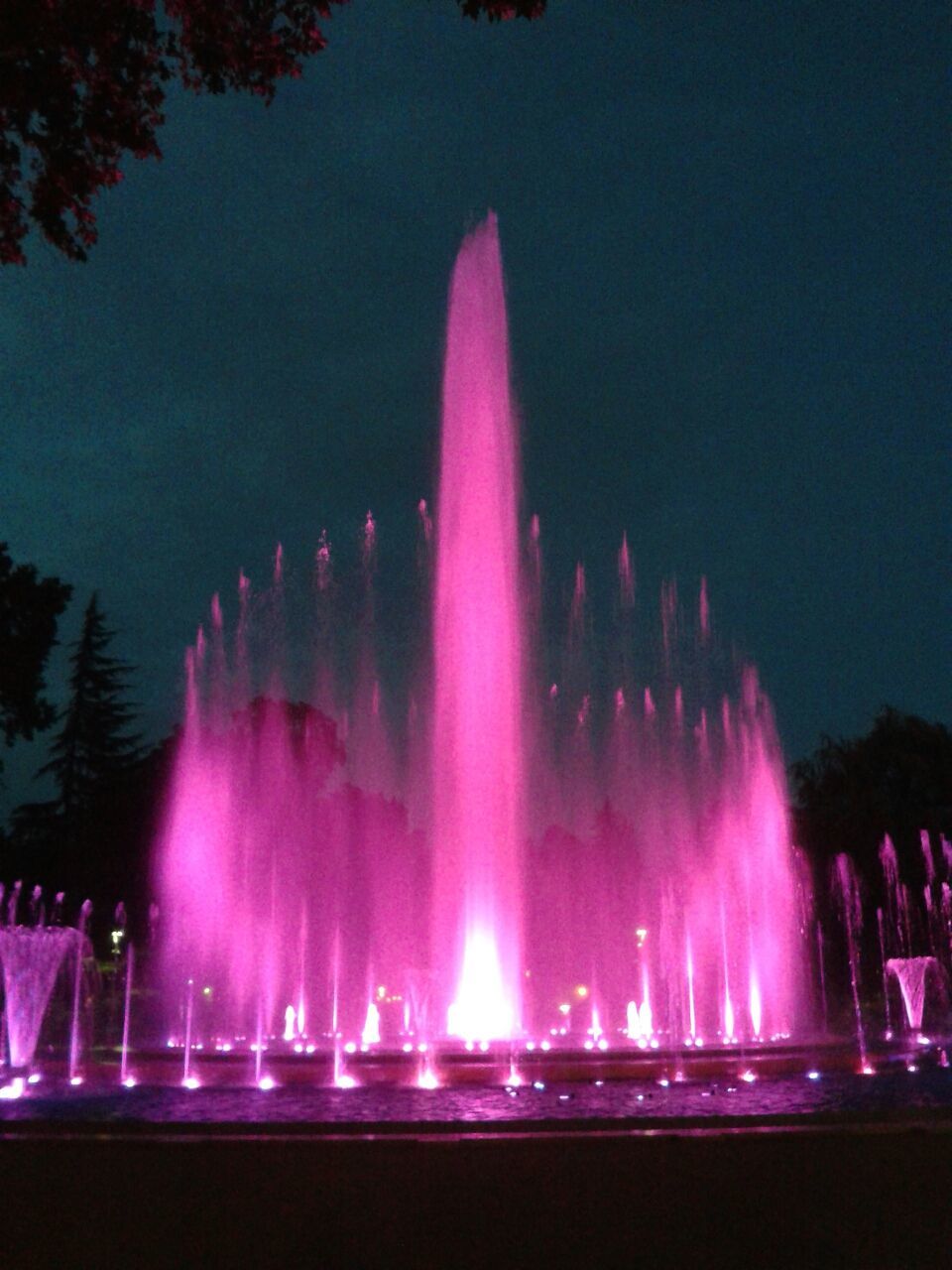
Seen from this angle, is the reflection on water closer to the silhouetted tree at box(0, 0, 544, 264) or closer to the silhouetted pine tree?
the silhouetted tree at box(0, 0, 544, 264)

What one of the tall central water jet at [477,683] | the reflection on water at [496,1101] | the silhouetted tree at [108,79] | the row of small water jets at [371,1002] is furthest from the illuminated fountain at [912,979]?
the silhouetted tree at [108,79]

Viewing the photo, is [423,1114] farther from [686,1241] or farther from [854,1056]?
[854,1056]

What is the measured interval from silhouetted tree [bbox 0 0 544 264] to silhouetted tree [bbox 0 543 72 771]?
8877mm

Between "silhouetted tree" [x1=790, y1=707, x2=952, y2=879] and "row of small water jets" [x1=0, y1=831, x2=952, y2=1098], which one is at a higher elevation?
"silhouetted tree" [x1=790, y1=707, x2=952, y2=879]

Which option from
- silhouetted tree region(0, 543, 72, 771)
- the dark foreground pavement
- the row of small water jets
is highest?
silhouetted tree region(0, 543, 72, 771)

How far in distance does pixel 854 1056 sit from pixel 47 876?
38.3 m

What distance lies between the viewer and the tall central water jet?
20969 mm

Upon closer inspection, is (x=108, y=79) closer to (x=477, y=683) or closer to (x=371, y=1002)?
(x=477, y=683)

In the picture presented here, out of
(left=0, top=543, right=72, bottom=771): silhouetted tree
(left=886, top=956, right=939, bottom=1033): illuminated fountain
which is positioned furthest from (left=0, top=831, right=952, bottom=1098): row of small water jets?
(left=0, top=543, right=72, bottom=771): silhouetted tree

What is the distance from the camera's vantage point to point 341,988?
1763 inches

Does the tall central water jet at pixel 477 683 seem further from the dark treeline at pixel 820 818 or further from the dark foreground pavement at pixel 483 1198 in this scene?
the dark treeline at pixel 820 818

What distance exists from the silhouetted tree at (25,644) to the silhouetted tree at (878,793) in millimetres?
30792

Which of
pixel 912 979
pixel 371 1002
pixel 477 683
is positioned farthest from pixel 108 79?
pixel 912 979

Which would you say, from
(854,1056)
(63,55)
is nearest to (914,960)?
(854,1056)
